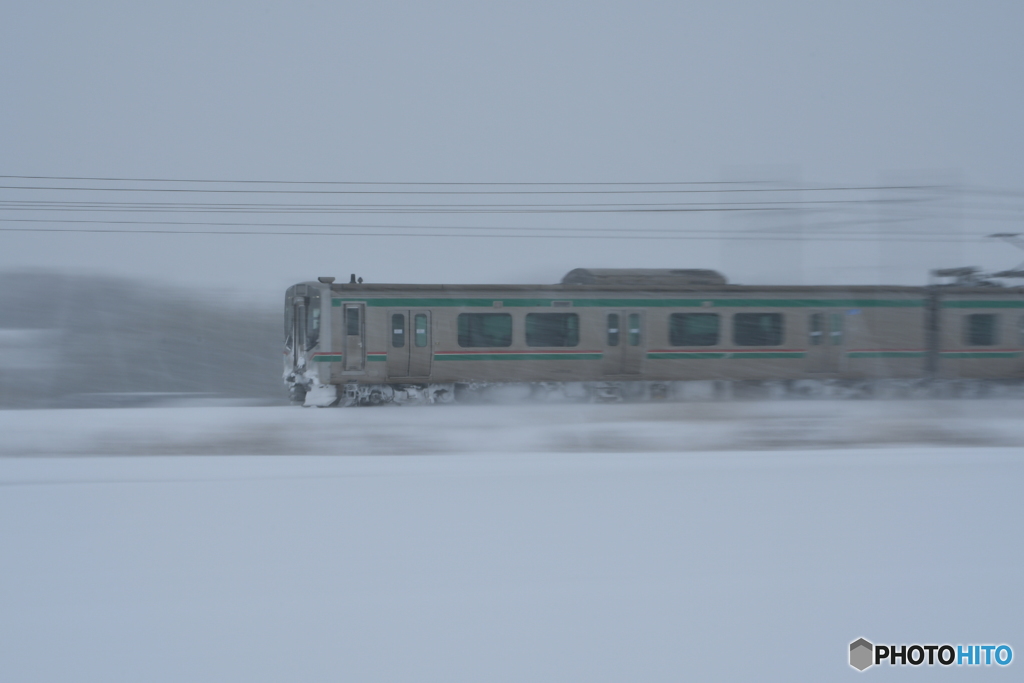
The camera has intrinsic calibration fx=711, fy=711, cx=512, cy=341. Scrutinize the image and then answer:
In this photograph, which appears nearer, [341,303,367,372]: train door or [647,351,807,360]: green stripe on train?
[341,303,367,372]: train door

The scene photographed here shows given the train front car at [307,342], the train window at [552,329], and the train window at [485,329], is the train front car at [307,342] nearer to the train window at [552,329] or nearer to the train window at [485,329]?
the train window at [485,329]

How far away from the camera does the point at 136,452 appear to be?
8.86m

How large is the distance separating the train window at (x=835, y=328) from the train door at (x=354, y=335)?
33.1 ft

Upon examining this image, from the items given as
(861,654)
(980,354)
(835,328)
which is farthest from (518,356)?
(861,654)

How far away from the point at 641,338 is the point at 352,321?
19.7 ft

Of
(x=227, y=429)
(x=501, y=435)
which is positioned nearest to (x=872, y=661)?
(x=501, y=435)

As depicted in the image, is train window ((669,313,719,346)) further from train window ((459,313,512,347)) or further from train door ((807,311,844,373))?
train window ((459,313,512,347))

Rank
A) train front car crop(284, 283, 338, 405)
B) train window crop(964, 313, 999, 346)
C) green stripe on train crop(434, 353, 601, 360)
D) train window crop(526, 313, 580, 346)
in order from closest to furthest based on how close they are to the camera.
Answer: train front car crop(284, 283, 338, 405) < green stripe on train crop(434, 353, 601, 360) < train window crop(526, 313, 580, 346) < train window crop(964, 313, 999, 346)

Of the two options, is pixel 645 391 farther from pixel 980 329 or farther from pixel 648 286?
pixel 980 329

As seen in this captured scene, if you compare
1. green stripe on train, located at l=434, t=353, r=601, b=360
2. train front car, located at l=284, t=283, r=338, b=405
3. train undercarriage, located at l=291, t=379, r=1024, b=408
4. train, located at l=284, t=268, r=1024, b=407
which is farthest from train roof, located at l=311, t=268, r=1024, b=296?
train undercarriage, located at l=291, t=379, r=1024, b=408

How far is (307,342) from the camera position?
562 inches

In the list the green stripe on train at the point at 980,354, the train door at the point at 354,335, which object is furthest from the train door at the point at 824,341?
the train door at the point at 354,335

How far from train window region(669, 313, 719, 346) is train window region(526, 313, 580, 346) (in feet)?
6.92

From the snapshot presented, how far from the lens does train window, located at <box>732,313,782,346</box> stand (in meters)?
15.4
